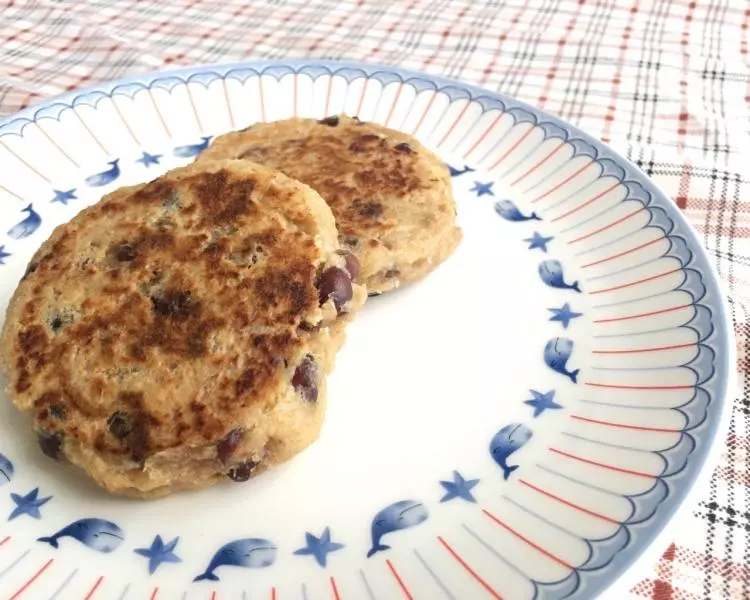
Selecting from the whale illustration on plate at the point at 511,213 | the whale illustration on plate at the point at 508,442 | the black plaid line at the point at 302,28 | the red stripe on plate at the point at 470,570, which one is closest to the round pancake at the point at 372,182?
the whale illustration on plate at the point at 511,213

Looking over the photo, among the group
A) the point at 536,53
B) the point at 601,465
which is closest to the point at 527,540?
the point at 601,465

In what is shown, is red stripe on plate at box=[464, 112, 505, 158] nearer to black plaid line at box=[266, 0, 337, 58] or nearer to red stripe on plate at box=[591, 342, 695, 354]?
red stripe on plate at box=[591, 342, 695, 354]

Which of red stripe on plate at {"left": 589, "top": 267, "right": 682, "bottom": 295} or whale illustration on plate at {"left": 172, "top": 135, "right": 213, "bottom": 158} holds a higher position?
whale illustration on plate at {"left": 172, "top": 135, "right": 213, "bottom": 158}

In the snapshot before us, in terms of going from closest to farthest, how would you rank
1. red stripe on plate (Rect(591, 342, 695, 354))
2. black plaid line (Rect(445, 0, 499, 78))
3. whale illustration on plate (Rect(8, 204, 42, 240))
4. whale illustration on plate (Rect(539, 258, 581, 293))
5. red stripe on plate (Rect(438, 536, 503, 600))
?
red stripe on plate (Rect(438, 536, 503, 600)) → red stripe on plate (Rect(591, 342, 695, 354)) → whale illustration on plate (Rect(539, 258, 581, 293)) → whale illustration on plate (Rect(8, 204, 42, 240)) → black plaid line (Rect(445, 0, 499, 78))

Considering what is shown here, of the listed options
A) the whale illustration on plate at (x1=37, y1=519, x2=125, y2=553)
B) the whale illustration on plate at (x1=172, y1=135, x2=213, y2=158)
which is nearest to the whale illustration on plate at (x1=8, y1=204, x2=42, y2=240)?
the whale illustration on plate at (x1=172, y1=135, x2=213, y2=158)

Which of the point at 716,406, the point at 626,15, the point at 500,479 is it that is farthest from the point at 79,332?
the point at 626,15

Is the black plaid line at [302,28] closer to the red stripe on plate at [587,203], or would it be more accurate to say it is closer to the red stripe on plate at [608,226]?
the red stripe on plate at [587,203]
